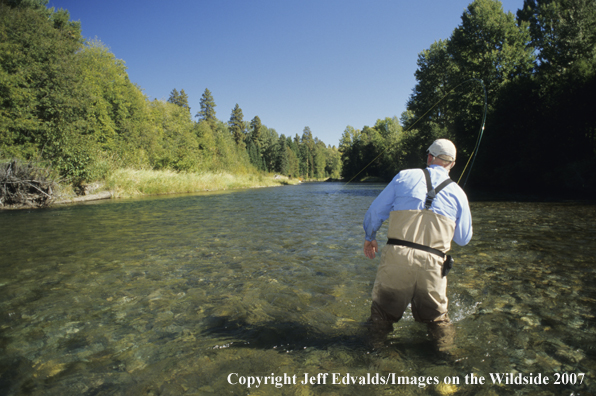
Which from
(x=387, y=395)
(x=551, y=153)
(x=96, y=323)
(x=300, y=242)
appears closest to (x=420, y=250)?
(x=387, y=395)

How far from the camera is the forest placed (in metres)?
20.5

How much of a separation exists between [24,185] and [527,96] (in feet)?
106

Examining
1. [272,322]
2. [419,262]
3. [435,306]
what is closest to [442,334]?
[435,306]

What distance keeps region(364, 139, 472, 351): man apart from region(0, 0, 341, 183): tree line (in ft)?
67.7

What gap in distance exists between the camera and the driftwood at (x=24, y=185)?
15.8 meters

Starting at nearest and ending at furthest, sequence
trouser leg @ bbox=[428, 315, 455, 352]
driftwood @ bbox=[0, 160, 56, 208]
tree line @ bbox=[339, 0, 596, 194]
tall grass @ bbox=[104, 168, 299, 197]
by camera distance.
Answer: trouser leg @ bbox=[428, 315, 455, 352] < driftwood @ bbox=[0, 160, 56, 208] < tree line @ bbox=[339, 0, 596, 194] < tall grass @ bbox=[104, 168, 299, 197]

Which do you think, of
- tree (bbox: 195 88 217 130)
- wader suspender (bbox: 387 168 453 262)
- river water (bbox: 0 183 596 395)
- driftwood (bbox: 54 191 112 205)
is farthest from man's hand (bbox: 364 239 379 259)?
tree (bbox: 195 88 217 130)

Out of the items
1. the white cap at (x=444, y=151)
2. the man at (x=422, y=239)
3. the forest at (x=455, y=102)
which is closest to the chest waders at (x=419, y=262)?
the man at (x=422, y=239)

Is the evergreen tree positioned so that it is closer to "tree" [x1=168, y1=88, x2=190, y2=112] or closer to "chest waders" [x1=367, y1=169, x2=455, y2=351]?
"tree" [x1=168, y1=88, x2=190, y2=112]

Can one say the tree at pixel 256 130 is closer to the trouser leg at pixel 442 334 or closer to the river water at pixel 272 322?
the river water at pixel 272 322

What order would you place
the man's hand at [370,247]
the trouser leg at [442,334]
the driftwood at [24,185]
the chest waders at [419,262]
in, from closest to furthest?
the chest waders at [419,262] < the trouser leg at [442,334] < the man's hand at [370,247] < the driftwood at [24,185]

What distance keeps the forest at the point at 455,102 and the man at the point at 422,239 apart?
1041 centimetres

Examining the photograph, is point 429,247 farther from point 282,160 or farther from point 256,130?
point 256,130

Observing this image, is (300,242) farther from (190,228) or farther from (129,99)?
(129,99)
